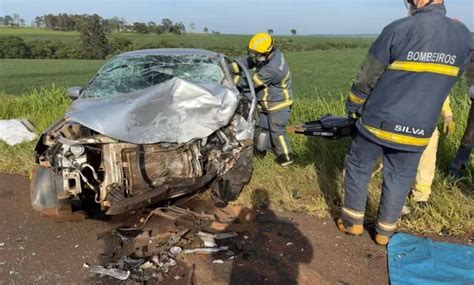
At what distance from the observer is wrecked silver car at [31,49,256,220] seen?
11.4ft

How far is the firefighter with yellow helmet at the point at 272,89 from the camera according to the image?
5.33 m

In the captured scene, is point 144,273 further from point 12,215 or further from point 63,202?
point 12,215

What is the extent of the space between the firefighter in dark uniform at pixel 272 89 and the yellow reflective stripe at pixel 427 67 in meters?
2.38

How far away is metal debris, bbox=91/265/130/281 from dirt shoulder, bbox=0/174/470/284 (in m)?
0.06

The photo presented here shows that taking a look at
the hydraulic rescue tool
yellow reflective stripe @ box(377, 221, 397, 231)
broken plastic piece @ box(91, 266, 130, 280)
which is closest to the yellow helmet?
the hydraulic rescue tool

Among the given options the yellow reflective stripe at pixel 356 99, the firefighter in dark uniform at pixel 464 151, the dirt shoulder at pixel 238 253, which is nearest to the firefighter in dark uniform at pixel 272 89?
the dirt shoulder at pixel 238 253

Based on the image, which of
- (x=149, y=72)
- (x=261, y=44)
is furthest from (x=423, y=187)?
(x=149, y=72)

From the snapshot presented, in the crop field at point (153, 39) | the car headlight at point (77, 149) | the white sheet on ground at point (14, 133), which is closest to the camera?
the car headlight at point (77, 149)

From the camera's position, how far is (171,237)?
3.68 metres

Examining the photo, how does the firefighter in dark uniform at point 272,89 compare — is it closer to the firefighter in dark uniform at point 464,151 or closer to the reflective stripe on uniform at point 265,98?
the reflective stripe on uniform at point 265,98

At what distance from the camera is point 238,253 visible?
3506 mm

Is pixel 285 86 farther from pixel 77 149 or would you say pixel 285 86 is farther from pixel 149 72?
pixel 77 149

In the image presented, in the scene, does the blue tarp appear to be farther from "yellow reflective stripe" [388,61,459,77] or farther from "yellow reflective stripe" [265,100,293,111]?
"yellow reflective stripe" [265,100,293,111]

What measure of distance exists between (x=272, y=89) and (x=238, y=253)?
266cm
